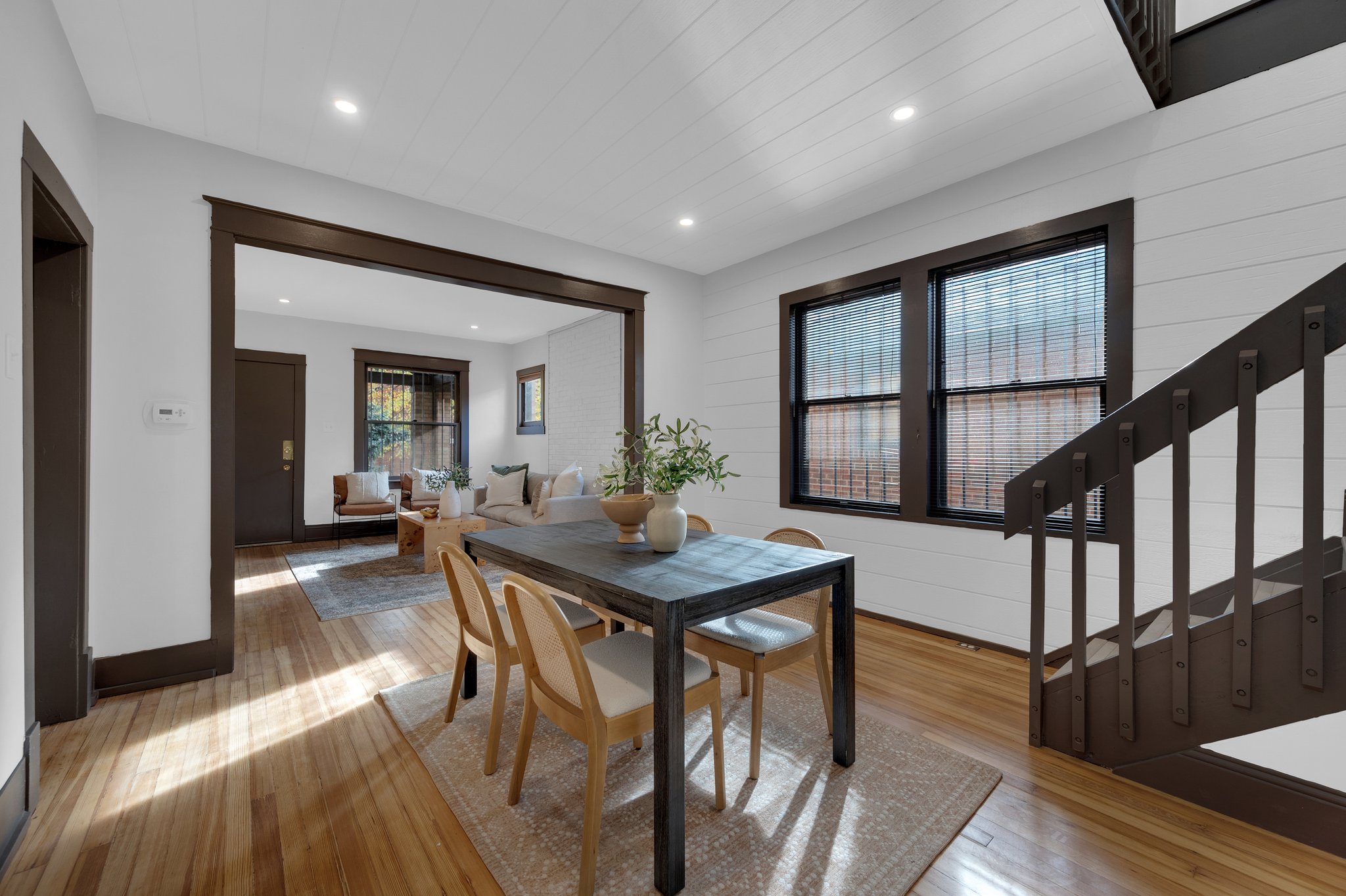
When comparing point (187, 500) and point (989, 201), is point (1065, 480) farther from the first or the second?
point (187, 500)

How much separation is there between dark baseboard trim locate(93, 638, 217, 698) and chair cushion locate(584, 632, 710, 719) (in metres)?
2.26

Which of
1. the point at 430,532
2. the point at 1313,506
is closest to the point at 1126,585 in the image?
the point at 1313,506

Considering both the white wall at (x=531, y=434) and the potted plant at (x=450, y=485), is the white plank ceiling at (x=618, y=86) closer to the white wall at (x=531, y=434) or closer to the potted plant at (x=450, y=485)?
the potted plant at (x=450, y=485)

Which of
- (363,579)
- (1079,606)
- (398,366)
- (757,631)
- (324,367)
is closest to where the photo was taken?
(1079,606)

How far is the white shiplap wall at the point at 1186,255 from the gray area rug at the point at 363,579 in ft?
9.77

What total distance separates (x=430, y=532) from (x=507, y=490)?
167cm

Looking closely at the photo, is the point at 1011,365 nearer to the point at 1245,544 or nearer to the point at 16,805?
the point at 1245,544

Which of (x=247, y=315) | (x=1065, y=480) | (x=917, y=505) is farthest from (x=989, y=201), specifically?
(x=247, y=315)

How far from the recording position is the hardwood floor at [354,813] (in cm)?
153

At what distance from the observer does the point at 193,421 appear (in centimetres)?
286

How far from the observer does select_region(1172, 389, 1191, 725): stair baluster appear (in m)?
1.68

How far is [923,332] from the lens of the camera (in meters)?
3.54

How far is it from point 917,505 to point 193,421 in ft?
13.1

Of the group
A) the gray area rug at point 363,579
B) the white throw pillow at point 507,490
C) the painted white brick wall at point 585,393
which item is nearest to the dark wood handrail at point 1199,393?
the gray area rug at point 363,579
